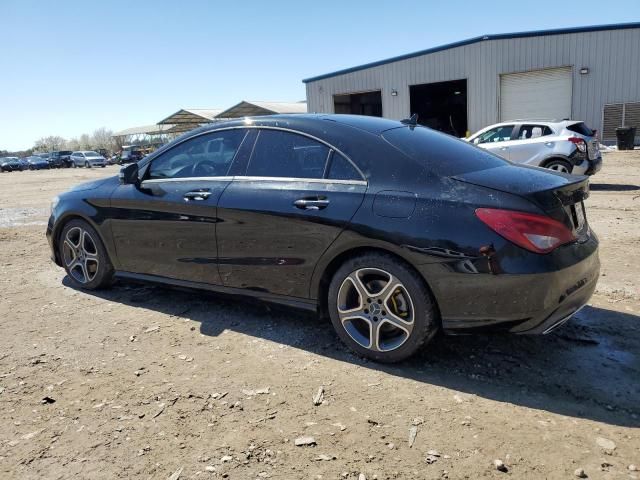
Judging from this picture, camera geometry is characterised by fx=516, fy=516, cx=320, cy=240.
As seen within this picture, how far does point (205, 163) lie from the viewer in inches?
169

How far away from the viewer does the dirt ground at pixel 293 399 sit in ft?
8.12

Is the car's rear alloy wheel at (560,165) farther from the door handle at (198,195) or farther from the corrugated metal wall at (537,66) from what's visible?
the corrugated metal wall at (537,66)

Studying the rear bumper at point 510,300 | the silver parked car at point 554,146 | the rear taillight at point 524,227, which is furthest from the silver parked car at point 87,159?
the rear taillight at point 524,227

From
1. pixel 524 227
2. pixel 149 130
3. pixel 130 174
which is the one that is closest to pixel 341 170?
pixel 524 227

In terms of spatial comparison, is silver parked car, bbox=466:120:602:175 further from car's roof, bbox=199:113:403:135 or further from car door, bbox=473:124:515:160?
car's roof, bbox=199:113:403:135

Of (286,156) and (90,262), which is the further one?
(90,262)

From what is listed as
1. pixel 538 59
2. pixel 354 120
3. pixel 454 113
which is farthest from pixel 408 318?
pixel 454 113

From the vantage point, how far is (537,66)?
73.9 ft

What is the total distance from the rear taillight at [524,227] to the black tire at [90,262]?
3609 millimetres

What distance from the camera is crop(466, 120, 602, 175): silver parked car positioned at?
1088cm

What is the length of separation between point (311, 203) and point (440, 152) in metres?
0.95

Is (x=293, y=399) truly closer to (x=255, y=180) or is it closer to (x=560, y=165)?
(x=255, y=180)

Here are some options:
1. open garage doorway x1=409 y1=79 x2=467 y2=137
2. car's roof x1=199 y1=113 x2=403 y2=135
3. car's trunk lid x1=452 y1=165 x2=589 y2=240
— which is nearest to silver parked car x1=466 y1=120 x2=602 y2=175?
car's roof x1=199 y1=113 x2=403 y2=135

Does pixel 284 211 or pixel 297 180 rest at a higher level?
pixel 297 180
